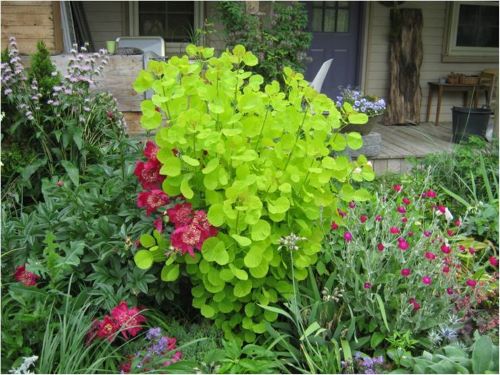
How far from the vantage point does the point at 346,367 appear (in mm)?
2186

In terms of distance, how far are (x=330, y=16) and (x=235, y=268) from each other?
227 inches

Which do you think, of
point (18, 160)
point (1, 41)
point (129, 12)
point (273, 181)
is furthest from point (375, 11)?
point (273, 181)

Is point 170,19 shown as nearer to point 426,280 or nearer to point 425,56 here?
point 425,56

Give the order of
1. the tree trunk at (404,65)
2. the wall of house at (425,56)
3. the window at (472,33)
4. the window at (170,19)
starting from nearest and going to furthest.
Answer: the window at (170,19), the tree trunk at (404,65), the wall of house at (425,56), the window at (472,33)

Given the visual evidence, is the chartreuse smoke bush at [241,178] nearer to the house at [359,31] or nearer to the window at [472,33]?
the house at [359,31]

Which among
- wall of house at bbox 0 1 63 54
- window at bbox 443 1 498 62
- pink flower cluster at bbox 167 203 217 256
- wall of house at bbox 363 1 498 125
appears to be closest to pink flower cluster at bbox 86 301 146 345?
pink flower cluster at bbox 167 203 217 256

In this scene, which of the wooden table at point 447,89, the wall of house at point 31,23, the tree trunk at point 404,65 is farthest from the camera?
the wooden table at point 447,89

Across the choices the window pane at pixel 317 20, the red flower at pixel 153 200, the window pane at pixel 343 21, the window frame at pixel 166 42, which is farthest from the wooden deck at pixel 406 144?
the red flower at pixel 153 200

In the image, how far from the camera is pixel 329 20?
728cm

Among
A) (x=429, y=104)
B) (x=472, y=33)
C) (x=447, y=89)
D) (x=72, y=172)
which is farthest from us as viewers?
(x=472, y=33)

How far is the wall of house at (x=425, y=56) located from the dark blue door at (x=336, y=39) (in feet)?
0.59

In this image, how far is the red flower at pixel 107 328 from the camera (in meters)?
2.13

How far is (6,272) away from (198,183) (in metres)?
0.96

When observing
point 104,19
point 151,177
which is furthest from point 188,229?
point 104,19
